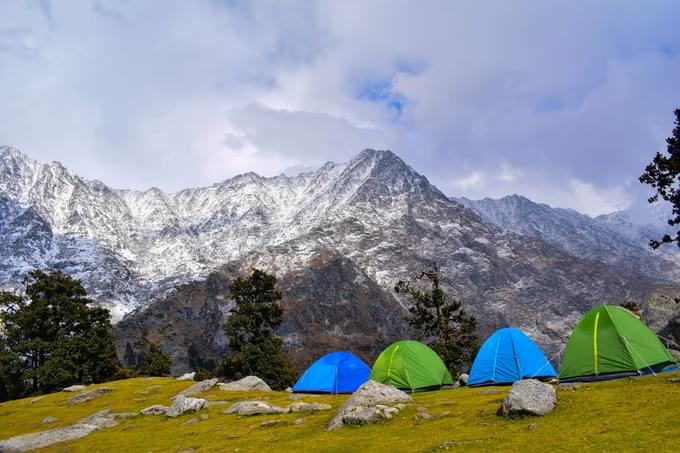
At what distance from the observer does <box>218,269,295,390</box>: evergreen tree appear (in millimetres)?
79062

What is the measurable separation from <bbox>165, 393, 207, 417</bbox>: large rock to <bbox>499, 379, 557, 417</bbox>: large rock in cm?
2428

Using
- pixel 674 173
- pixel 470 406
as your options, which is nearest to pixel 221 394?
pixel 470 406

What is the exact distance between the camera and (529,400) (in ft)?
75.6

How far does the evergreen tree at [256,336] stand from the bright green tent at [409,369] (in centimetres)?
4004

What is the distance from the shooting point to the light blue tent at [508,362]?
3788cm

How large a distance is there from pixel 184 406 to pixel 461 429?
23.7 metres

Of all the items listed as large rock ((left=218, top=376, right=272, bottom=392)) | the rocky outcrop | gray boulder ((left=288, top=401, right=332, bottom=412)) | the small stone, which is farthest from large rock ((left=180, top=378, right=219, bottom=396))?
gray boulder ((left=288, top=401, right=332, bottom=412))

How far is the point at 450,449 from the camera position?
64.8ft

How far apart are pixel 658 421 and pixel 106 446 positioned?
28.2m

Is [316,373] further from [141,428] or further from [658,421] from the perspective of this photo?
[658,421]

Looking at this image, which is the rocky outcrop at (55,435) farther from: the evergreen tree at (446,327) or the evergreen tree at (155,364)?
the evergreen tree at (155,364)

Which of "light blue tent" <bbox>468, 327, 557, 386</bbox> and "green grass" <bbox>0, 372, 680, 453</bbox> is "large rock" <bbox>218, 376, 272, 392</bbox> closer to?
"green grass" <bbox>0, 372, 680, 453</bbox>

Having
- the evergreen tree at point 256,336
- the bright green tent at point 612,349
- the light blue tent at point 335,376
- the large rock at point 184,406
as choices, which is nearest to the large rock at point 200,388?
the light blue tent at point 335,376

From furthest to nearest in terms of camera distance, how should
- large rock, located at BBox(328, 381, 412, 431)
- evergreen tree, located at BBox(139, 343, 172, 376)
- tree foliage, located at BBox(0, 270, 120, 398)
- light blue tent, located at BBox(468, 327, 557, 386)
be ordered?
1. evergreen tree, located at BBox(139, 343, 172, 376)
2. tree foliage, located at BBox(0, 270, 120, 398)
3. light blue tent, located at BBox(468, 327, 557, 386)
4. large rock, located at BBox(328, 381, 412, 431)
